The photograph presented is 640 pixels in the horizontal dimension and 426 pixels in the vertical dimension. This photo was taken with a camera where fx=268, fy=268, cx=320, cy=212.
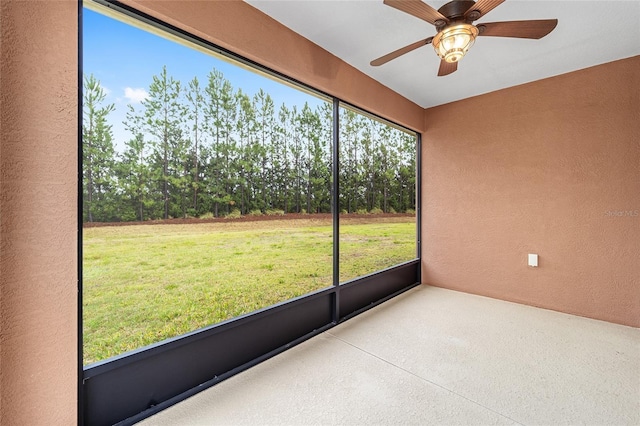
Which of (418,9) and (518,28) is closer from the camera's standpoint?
(418,9)

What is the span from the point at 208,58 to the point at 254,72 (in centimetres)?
35

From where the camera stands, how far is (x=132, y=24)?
160 cm

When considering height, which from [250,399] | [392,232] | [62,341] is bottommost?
[250,399]

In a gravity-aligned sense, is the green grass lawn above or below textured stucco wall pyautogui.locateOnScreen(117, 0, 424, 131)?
below

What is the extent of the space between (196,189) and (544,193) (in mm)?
3645

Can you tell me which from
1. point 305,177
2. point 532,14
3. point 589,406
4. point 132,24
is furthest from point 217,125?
point 589,406

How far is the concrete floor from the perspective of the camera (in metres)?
1.52

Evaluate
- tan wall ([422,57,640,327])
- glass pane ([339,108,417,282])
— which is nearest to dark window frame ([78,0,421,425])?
glass pane ([339,108,417,282])

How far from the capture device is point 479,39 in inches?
89.9

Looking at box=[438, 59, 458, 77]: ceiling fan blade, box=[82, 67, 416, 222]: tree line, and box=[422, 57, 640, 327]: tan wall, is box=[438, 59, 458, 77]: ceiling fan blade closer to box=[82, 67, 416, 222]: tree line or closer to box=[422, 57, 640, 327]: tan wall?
Answer: box=[82, 67, 416, 222]: tree line

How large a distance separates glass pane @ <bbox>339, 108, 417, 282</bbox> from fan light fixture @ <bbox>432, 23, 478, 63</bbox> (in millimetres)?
1266

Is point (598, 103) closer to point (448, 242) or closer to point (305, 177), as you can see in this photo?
point (448, 242)

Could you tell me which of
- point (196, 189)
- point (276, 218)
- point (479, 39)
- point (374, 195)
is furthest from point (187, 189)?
point (479, 39)

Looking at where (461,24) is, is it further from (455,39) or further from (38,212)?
(38,212)
